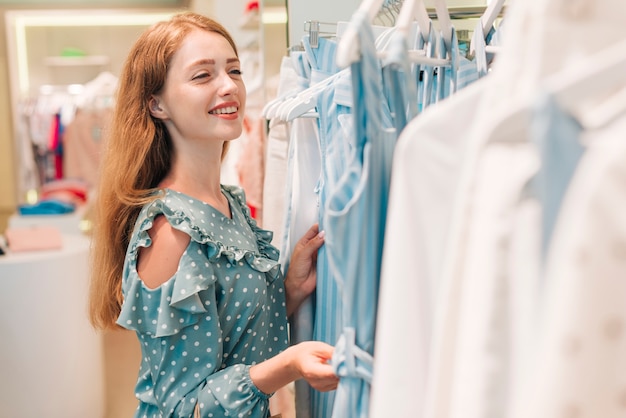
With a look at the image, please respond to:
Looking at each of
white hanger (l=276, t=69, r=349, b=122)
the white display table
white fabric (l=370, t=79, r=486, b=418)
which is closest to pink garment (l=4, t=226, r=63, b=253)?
the white display table

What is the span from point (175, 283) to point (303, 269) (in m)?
0.32

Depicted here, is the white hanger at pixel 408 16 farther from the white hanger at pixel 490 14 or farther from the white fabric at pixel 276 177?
the white fabric at pixel 276 177

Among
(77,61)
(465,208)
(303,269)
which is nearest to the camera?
(465,208)

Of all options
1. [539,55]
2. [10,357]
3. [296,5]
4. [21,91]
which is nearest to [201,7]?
[21,91]

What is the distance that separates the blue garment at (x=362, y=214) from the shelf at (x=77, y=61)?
318 inches

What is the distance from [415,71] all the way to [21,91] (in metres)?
7.80

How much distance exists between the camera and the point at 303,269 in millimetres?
1531

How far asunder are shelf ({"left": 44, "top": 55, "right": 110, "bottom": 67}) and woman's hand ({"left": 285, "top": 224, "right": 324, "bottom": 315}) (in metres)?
7.52

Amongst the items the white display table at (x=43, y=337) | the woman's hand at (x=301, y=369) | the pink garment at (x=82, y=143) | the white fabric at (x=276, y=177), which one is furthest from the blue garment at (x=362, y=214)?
the pink garment at (x=82, y=143)

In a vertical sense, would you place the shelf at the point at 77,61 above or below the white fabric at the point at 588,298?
above

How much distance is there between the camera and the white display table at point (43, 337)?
3016mm

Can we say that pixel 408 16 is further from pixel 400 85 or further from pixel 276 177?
pixel 276 177

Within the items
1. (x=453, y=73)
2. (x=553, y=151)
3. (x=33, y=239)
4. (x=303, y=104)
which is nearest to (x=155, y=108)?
(x=303, y=104)

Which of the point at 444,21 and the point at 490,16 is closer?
the point at 444,21
